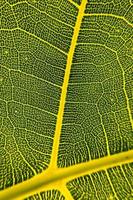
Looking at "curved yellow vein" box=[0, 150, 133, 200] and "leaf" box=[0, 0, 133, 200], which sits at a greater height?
"leaf" box=[0, 0, 133, 200]

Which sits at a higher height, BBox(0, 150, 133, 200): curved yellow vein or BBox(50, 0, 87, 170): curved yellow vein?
BBox(50, 0, 87, 170): curved yellow vein

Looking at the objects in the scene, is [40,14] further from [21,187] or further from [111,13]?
[21,187]

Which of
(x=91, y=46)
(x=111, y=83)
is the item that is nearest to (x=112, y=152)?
(x=111, y=83)

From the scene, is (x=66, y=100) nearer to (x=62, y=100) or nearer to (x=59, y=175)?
(x=62, y=100)

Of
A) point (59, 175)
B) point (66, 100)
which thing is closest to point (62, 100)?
point (66, 100)

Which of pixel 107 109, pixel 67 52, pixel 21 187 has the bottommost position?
pixel 21 187

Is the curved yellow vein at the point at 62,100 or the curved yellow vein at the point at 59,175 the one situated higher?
the curved yellow vein at the point at 62,100
